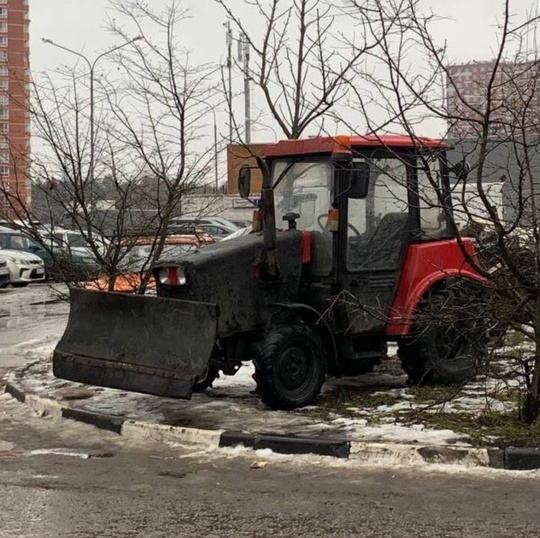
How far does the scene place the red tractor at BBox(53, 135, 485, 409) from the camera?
732 centimetres

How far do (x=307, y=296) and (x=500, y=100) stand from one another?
2.76 meters

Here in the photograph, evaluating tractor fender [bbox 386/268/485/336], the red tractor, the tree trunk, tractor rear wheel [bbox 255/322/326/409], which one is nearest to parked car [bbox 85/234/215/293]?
the red tractor

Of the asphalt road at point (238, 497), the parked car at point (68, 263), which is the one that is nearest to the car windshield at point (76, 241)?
the parked car at point (68, 263)

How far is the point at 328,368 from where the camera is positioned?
838cm

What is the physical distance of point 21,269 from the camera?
24.4 metres

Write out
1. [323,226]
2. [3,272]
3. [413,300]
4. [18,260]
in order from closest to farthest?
[323,226] < [413,300] < [3,272] < [18,260]

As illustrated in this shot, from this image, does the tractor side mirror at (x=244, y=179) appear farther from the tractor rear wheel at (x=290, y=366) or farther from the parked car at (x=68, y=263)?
the parked car at (x=68, y=263)

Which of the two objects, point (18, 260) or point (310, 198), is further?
point (18, 260)

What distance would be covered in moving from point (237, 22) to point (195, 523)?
26.9ft

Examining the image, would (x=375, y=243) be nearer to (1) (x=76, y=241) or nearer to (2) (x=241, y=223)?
(1) (x=76, y=241)

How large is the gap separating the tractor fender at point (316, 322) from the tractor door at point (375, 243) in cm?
22

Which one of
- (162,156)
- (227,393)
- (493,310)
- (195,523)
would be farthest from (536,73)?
(162,156)

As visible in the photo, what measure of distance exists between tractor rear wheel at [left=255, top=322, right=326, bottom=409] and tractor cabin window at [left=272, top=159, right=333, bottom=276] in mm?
743

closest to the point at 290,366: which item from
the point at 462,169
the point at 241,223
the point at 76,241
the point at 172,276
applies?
the point at 172,276
